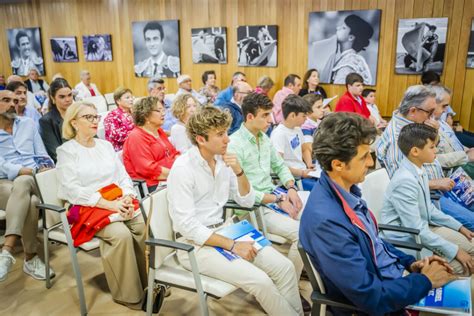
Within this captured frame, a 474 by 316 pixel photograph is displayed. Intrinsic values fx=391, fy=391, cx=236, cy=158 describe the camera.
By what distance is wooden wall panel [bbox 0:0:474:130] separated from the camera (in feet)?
17.7

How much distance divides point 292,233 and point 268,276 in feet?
1.83

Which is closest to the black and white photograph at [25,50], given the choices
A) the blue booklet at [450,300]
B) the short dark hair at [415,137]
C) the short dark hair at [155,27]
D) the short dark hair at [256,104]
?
the short dark hair at [155,27]

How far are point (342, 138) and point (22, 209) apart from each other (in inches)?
97.1

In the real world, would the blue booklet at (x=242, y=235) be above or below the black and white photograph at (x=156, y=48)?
below

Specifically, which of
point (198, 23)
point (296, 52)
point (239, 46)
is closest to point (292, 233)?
point (296, 52)

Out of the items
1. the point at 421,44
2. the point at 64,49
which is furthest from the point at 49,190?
the point at 64,49

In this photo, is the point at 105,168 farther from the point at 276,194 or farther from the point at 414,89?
the point at 414,89

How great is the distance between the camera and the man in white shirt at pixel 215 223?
202 cm

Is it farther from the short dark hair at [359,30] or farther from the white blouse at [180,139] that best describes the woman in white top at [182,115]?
the short dark hair at [359,30]

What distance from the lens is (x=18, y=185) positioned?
9.76 feet

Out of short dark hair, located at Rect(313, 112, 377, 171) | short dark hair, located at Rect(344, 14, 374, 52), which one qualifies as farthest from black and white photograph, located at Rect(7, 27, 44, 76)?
short dark hair, located at Rect(313, 112, 377, 171)

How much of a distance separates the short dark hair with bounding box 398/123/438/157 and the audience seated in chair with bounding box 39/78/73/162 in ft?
9.56

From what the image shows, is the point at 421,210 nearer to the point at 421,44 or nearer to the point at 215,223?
the point at 215,223

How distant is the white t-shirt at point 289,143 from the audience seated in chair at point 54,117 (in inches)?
77.1
